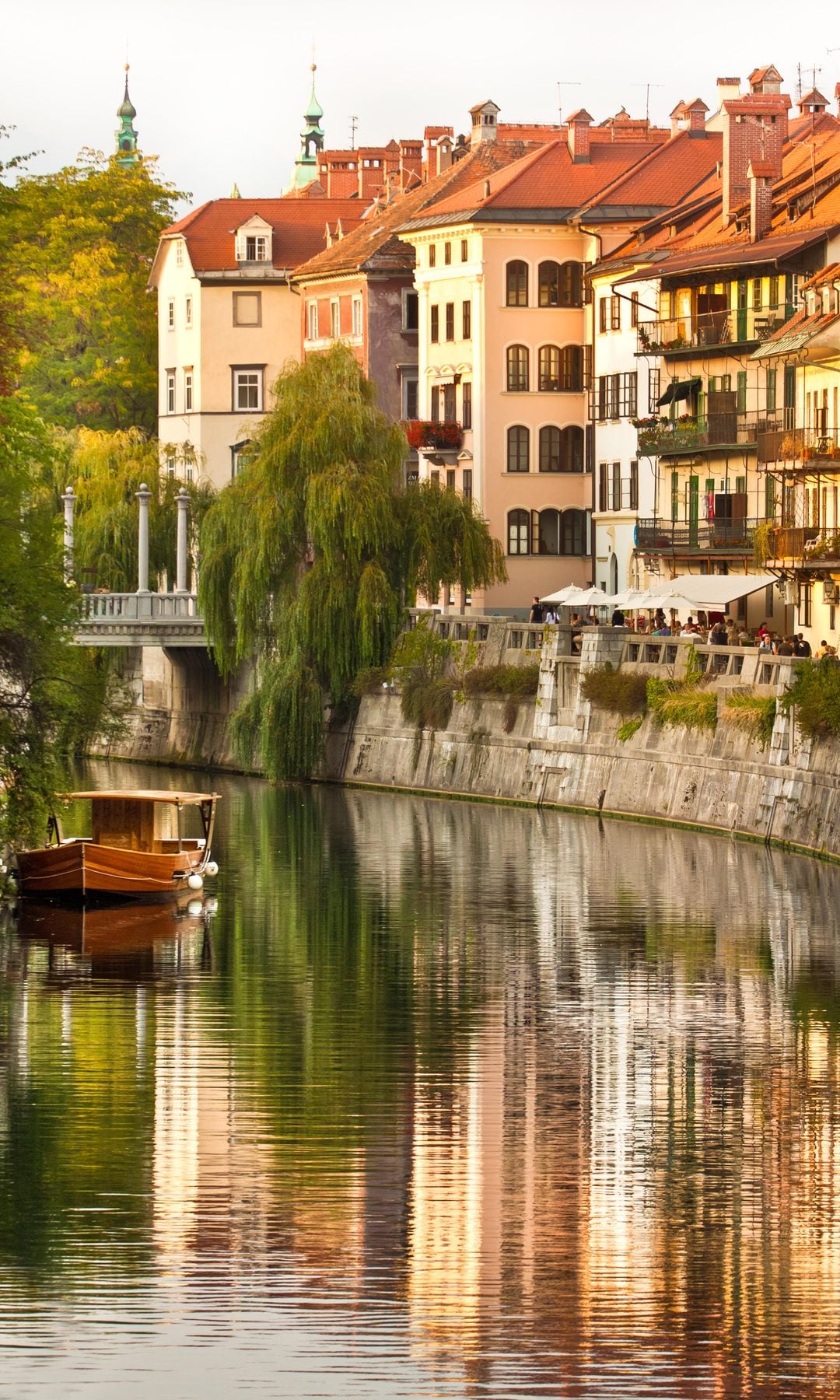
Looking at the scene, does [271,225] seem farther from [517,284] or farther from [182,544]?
[182,544]

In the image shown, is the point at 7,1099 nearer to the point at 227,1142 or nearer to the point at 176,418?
the point at 227,1142

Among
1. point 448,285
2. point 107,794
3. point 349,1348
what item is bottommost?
point 349,1348

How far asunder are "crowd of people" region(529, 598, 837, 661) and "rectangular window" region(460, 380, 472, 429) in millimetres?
7421

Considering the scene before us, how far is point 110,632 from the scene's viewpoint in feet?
251

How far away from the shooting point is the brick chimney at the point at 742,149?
250 feet

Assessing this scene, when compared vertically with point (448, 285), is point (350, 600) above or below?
below

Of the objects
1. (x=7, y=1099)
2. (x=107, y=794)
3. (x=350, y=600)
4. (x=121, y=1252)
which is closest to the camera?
(x=121, y=1252)

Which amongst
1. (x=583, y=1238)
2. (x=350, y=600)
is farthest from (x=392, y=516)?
(x=583, y=1238)

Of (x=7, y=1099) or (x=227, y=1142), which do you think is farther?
(x=7, y=1099)

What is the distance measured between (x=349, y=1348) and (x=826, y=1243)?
5.32 meters

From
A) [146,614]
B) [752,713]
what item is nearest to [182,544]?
[146,614]

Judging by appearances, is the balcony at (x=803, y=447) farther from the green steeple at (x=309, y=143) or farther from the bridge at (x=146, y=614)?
the green steeple at (x=309, y=143)

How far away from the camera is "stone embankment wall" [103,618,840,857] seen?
2170 inches

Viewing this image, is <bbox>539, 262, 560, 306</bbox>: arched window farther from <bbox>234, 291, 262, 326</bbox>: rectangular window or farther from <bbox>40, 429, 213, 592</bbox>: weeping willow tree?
<bbox>234, 291, 262, 326</bbox>: rectangular window
